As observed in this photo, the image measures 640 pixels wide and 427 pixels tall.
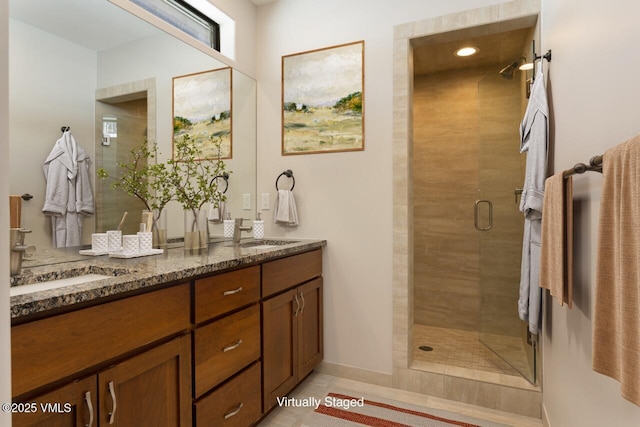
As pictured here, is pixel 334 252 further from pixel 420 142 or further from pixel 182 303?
pixel 420 142

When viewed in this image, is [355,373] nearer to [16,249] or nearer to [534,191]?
[534,191]

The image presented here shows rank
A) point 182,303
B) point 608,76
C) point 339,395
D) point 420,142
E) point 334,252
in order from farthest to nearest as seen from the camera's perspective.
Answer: point 420,142 < point 334,252 < point 339,395 < point 182,303 < point 608,76

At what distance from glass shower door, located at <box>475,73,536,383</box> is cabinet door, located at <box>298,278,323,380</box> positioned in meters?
1.30

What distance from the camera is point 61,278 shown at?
130 centimetres

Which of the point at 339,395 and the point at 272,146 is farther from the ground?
the point at 272,146

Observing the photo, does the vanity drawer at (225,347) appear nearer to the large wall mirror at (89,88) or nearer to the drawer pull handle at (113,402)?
the drawer pull handle at (113,402)

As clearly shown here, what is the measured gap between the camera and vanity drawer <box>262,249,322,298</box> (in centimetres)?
183

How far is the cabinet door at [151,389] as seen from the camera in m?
1.03

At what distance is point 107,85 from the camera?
5.49ft

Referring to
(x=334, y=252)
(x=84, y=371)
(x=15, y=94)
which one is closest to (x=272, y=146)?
(x=334, y=252)

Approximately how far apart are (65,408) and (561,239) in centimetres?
160

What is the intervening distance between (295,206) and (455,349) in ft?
5.51

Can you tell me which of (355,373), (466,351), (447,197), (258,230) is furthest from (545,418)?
(258,230)

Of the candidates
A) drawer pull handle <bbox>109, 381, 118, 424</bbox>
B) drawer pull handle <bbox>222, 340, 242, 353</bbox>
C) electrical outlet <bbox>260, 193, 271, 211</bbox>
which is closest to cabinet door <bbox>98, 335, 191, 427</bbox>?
drawer pull handle <bbox>109, 381, 118, 424</bbox>
